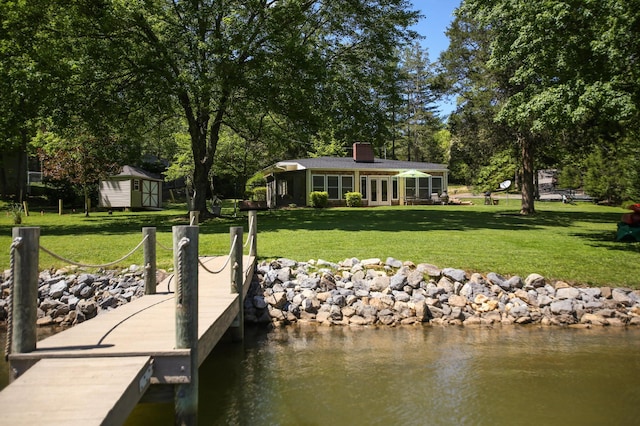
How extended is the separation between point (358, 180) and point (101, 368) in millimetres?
28696

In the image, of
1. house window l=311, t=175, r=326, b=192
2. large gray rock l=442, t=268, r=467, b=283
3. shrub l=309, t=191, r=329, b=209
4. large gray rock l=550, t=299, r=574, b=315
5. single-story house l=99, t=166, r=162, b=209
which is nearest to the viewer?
large gray rock l=550, t=299, r=574, b=315

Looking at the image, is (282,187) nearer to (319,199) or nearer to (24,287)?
(319,199)

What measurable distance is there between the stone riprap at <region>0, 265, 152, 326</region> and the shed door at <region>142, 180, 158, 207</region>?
23.0 meters

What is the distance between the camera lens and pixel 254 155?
114 feet

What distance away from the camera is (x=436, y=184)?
1353 inches

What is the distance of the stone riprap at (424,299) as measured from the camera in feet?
29.4

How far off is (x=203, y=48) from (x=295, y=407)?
12703 millimetres

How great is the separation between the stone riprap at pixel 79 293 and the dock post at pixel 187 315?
17.9 feet

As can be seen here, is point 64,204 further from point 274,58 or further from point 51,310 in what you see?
point 51,310

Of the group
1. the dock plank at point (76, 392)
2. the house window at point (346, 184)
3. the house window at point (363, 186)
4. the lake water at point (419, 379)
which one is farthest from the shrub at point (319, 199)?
the dock plank at point (76, 392)

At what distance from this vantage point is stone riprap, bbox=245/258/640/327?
29.4ft

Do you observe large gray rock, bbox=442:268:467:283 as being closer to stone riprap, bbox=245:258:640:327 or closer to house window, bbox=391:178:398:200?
stone riprap, bbox=245:258:640:327

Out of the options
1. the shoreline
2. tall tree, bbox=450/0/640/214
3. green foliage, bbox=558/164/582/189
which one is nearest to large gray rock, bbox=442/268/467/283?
the shoreline

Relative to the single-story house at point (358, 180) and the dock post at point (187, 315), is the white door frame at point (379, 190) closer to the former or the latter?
the single-story house at point (358, 180)
